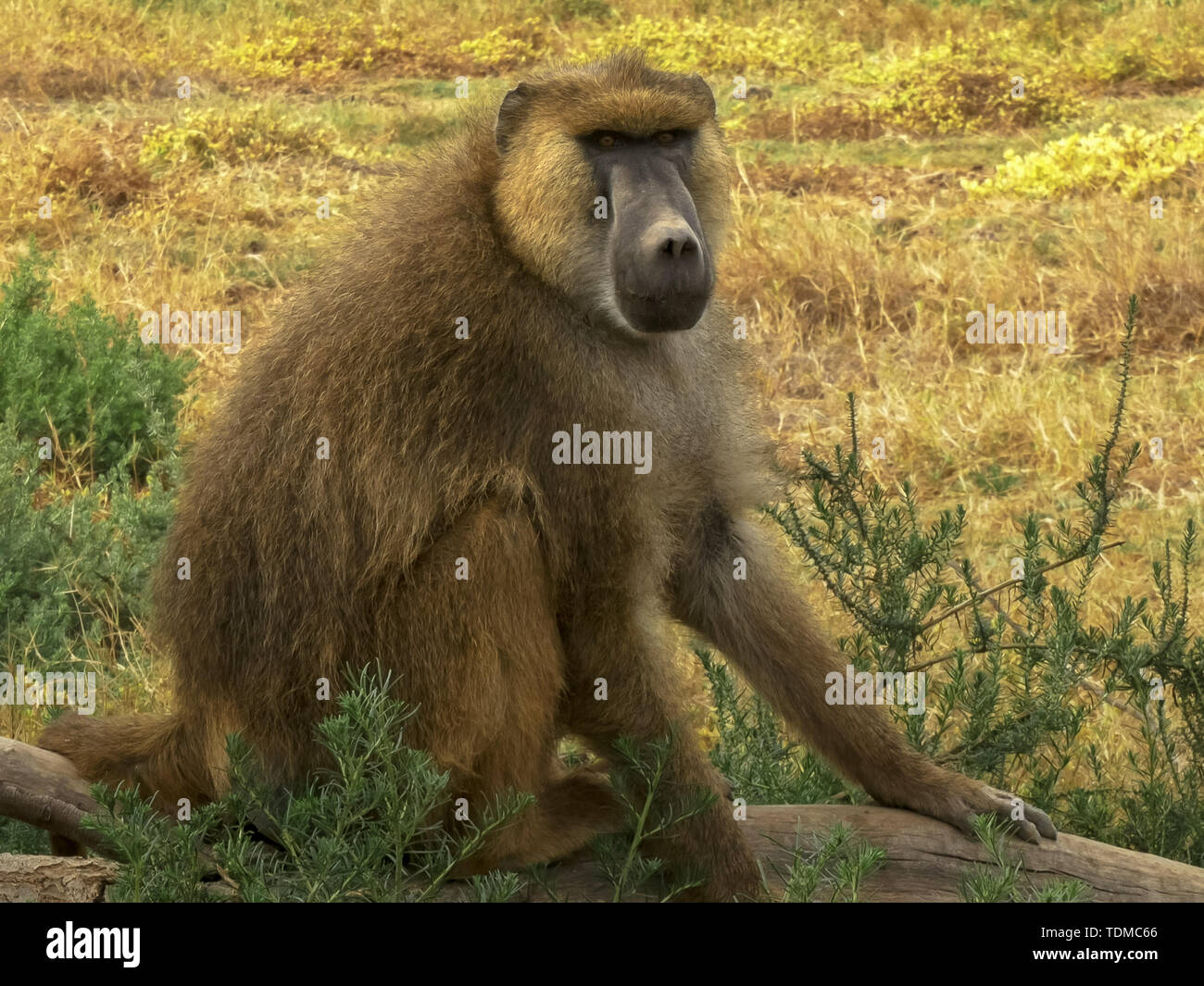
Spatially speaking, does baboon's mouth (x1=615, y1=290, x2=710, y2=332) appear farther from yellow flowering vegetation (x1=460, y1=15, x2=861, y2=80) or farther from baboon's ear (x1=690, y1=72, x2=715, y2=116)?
yellow flowering vegetation (x1=460, y1=15, x2=861, y2=80)

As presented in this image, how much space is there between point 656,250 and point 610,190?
0.36 meters

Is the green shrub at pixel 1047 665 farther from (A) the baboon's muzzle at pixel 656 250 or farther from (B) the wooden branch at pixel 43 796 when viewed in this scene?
(B) the wooden branch at pixel 43 796

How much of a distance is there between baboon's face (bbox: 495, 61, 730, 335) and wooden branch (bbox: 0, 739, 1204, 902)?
64.5 inches

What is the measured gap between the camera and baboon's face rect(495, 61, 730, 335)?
4242 mm

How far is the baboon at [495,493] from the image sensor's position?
14.0 ft

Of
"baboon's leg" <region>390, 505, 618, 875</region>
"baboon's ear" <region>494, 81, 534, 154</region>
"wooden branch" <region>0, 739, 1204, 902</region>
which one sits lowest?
"wooden branch" <region>0, 739, 1204, 902</region>

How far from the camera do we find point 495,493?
4.32 meters

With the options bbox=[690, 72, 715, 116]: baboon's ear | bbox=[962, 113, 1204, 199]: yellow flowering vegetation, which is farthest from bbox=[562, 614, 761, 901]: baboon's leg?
bbox=[962, 113, 1204, 199]: yellow flowering vegetation

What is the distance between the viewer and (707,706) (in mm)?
6770

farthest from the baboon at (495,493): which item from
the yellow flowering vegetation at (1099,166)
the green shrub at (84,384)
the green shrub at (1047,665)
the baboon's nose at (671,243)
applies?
the yellow flowering vegetation at (1099,166)

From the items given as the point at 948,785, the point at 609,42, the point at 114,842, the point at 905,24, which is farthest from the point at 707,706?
the point at 905,24

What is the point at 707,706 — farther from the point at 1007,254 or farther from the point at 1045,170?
the point at 1045,170

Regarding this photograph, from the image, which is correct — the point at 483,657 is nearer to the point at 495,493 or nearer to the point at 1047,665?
the point at 495,493

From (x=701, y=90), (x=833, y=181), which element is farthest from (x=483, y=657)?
(x=833, y=181)
